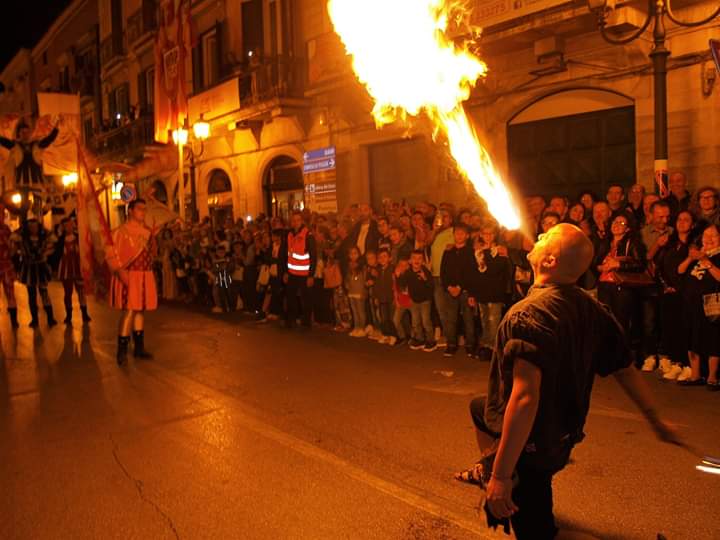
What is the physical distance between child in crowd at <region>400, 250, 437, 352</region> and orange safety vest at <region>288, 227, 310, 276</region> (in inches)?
95.2

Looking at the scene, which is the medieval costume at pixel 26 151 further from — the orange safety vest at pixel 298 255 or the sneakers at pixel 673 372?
the sneakers at pixel 673 372

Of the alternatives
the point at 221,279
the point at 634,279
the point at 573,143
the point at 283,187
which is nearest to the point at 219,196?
the point at 283,187

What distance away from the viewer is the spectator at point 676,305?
711cm

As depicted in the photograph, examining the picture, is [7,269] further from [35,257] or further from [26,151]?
[26,151]

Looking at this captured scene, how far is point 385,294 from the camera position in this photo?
32.3ft

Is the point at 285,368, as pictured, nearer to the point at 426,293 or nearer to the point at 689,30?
the point at 426,293

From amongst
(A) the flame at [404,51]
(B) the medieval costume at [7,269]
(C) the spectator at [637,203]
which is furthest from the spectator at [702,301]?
(B) the medieval costume at [7,269]

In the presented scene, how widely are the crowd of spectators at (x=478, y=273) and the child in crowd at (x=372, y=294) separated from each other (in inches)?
0.8

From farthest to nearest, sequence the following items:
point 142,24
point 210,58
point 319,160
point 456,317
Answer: point 142,24 → point 210,58 → point 319,160 → point 456,317

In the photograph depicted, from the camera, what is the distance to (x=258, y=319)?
1250 cm

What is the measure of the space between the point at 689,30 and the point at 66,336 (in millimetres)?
10950

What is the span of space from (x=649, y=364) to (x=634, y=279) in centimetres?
Result: 97

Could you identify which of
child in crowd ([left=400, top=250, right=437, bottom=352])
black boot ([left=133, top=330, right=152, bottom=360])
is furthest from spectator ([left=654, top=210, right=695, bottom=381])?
black boot ([left=133, top=330, right=152, bottom=360])

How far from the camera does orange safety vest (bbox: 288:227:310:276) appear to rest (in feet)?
37.0
